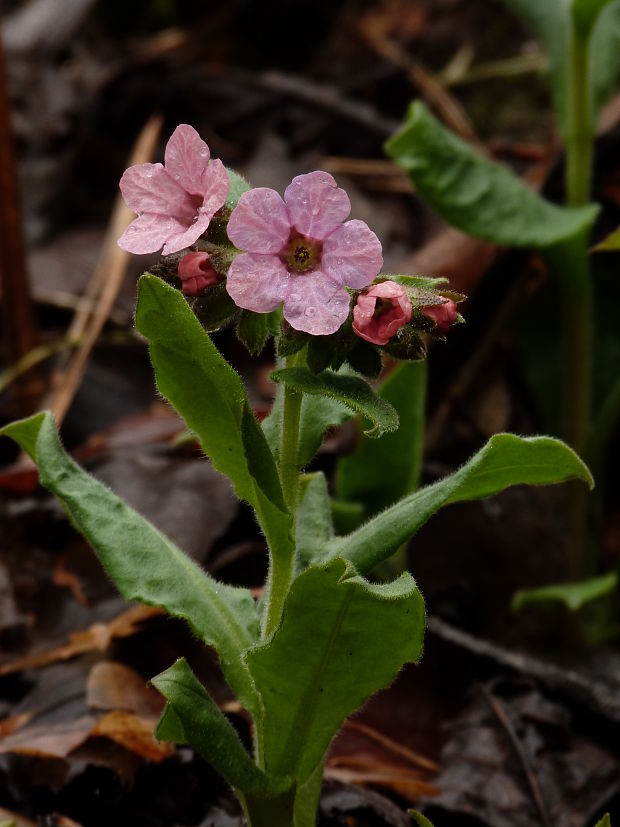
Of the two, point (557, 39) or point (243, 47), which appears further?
point (243, 47)

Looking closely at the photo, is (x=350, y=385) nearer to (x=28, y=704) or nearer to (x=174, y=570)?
(x=174, y=570)

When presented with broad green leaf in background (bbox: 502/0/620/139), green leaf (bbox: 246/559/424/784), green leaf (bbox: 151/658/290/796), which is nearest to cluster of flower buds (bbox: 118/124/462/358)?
green leaf (bbox: 246/559/424/784)

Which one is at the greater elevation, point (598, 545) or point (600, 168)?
point (600, 168)

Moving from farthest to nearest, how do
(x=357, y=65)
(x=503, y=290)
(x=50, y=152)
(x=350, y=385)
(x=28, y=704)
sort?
(x=357, y=65) → (x=50, y=152) → (x=503, y=290) → (x=28, y=704) → (x=350, y=385)

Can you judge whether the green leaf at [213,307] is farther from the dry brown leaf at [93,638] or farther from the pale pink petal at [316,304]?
the dry brown leaf at [93,638]

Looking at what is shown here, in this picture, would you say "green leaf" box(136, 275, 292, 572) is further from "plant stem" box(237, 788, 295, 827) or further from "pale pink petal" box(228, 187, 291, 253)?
"plant stem" box(237, 788, 295, 827)

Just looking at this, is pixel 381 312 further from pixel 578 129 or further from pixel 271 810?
pixel 578 129

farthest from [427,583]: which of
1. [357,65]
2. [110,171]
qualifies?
[357,65]
